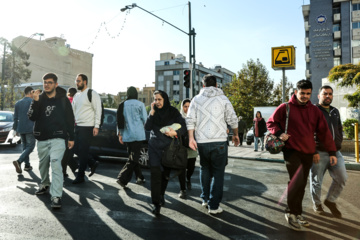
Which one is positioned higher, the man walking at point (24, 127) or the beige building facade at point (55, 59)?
the beige building facade at point (55, 59)

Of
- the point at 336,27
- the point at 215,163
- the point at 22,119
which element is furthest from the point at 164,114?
the point at 336,27

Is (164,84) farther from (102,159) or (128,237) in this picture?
(128,237)

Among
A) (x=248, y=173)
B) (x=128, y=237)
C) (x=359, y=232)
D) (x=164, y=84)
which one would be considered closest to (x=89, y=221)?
(x=128, y=237)

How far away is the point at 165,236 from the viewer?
3.43 metres

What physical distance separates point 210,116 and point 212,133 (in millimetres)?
235

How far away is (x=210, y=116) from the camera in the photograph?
169 inches

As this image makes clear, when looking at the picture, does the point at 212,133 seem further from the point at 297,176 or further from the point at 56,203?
the point at 56,203

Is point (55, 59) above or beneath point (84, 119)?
above

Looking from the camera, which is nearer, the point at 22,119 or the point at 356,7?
the point at 22,119

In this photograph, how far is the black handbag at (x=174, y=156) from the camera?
4.21 metres

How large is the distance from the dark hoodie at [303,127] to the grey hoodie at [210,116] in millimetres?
577

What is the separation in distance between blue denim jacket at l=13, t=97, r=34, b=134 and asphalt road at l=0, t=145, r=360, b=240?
123 cm

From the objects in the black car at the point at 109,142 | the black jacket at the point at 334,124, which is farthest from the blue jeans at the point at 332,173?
the black car at the point at 109,142

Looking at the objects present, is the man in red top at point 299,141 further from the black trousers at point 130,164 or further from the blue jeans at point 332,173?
the black trousers at point 130,164
